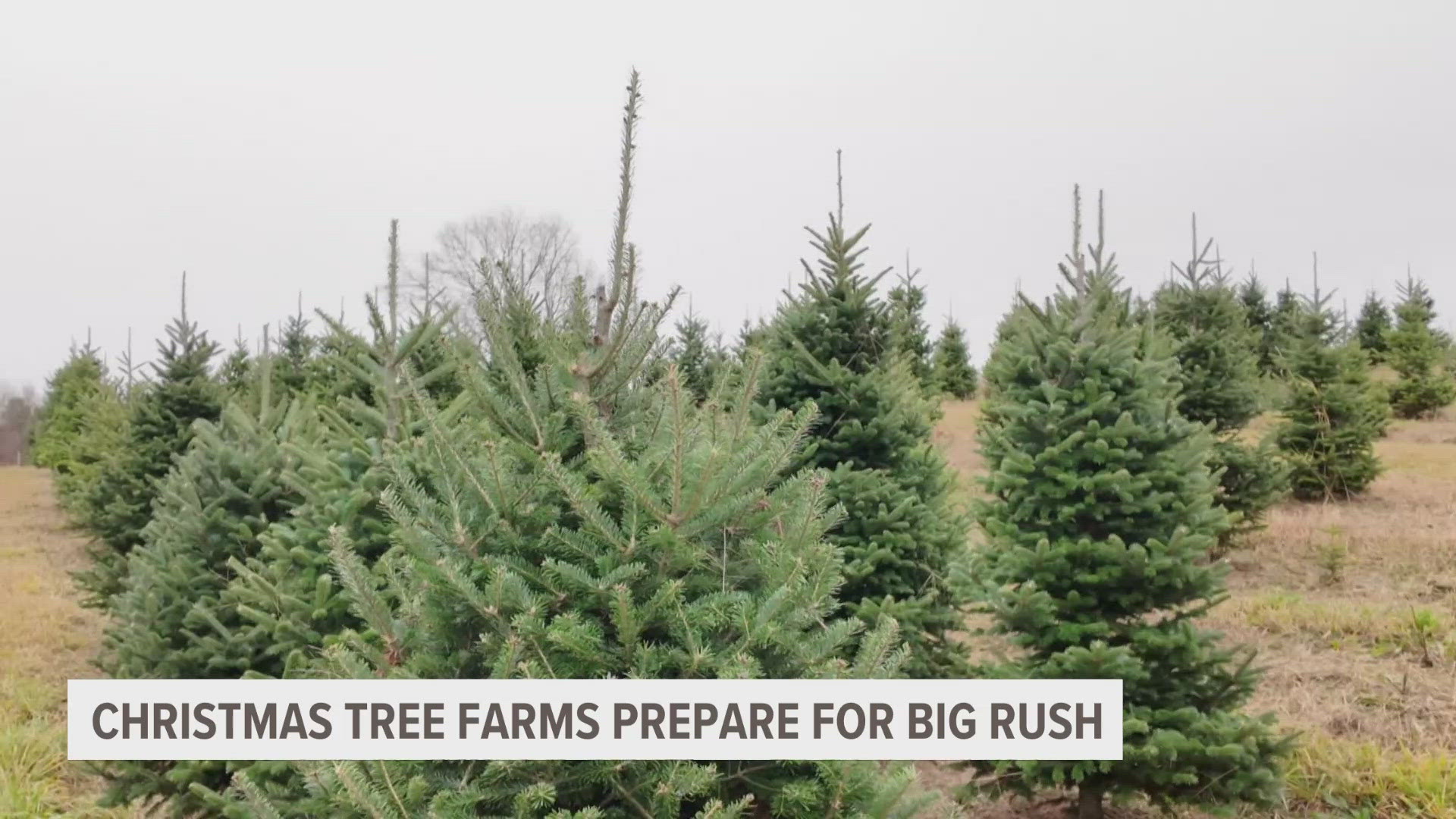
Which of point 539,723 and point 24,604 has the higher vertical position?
point 539,723

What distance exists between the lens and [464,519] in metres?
2.70

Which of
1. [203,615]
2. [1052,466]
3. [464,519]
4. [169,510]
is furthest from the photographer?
[169,510]

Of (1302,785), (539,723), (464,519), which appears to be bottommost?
(1302,785)

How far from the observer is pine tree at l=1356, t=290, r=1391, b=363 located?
3384cm

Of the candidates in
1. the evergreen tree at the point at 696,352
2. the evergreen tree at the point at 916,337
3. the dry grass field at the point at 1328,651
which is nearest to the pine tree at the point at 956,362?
the evergreen tree at the point at 916,337

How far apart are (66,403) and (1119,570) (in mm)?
29920

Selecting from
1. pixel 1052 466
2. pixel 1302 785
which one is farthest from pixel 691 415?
pixel 1302 785

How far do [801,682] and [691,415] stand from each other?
2.66 feet

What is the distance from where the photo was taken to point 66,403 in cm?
2720

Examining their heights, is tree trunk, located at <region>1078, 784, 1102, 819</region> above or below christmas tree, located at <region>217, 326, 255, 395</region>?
below

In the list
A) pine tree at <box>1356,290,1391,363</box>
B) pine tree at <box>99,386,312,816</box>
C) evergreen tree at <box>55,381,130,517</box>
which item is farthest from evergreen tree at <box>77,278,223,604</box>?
pine tree at <box>1356,290,1391,363</box>

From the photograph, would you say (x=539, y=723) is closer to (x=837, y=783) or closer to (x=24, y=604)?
(x=837, y=783)

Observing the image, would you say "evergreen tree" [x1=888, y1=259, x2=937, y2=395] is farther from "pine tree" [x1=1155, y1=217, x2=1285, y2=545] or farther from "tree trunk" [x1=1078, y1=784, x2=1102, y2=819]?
"tree trunk" [x1=1078, y1=784, x2=1102, y2=819]

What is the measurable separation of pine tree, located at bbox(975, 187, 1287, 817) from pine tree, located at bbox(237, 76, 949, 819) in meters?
3.28
